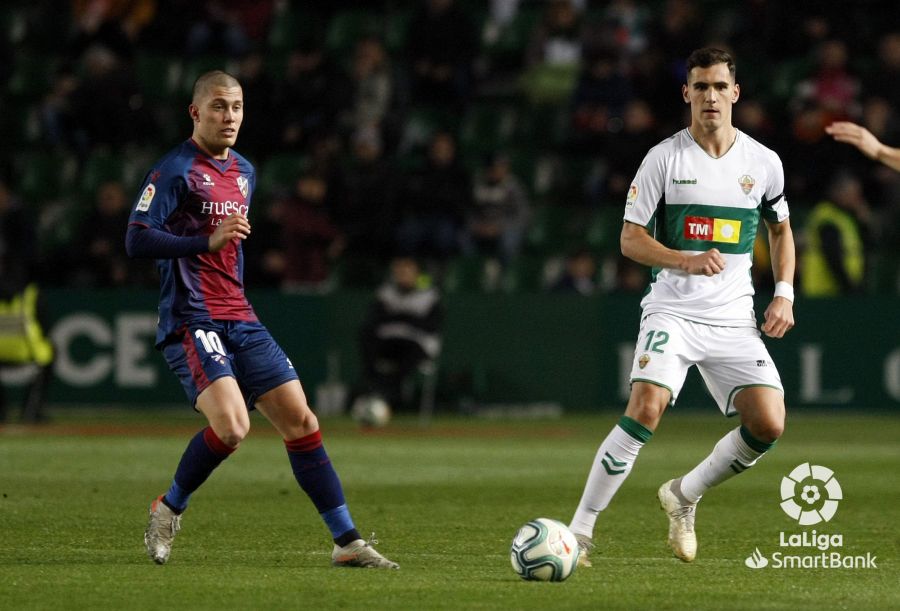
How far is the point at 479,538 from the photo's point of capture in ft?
27.5

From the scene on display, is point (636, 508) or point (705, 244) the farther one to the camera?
point (636, 508)

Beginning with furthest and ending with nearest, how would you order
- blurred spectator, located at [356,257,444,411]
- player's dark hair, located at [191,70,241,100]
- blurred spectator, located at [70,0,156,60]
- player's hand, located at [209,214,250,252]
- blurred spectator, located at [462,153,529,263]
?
blurred spectator, located at [70,0,156,60], blurred spectator, located at [462,153,529,263], blurred spectator, located at [356,257,444,411], player's dark hair, located at [191,70,241,100], player's hand, located at [209,214,250,252]

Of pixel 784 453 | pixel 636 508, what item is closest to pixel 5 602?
pixel 636 508

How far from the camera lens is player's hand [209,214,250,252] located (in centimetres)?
714

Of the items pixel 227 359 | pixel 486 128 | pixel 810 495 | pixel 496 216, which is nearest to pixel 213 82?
pixel 227 359

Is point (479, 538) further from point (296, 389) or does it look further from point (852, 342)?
point (852, 342)

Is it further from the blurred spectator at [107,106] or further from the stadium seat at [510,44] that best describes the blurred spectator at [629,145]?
the blurred spectator at [107,106]

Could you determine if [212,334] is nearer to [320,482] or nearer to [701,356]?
[320,482]

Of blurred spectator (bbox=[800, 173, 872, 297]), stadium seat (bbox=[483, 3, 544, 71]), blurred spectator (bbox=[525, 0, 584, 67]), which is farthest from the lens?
stadium seat (bbox=[483, 3, 544, 71])

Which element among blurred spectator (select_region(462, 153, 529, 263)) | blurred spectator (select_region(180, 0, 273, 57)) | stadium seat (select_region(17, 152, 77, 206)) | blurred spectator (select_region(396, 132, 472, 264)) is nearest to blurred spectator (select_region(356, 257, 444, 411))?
blurred spectator (select_region(396, 132, 472, 264))

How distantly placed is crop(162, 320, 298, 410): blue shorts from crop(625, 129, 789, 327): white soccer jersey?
5.89 ft

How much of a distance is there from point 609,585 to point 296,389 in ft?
5.67

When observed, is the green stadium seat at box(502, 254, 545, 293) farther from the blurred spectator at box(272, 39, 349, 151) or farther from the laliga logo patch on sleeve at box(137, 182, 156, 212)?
the laliga logo patch on sleeve at box(137, 182, 156, 212)

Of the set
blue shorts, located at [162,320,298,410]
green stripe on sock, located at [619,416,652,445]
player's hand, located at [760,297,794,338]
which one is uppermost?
player's hand, located at [760,297,794,338]
